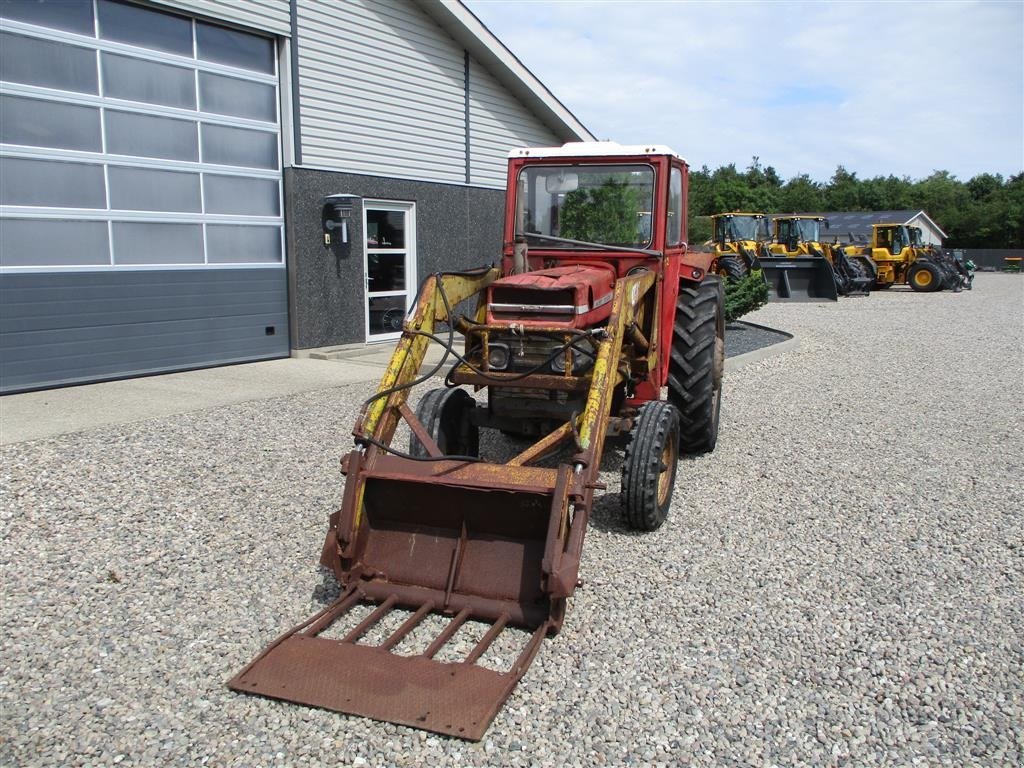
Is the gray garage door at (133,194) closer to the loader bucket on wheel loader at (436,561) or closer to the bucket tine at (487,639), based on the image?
the loader bucket on wheel loader at (436,561)

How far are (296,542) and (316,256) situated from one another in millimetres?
7182

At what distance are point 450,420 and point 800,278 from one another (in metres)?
18.4

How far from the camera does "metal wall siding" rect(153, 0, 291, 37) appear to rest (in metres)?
9.82

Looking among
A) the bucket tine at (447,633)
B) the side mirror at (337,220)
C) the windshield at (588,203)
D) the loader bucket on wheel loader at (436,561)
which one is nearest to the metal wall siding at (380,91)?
the side mirror at (337,220)

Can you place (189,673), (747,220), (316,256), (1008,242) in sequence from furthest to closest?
(1008,242), (747,220), (316,256), (189,673)

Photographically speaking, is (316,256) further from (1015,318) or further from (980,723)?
(1015,318)

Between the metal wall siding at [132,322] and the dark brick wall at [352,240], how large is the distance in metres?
0.30

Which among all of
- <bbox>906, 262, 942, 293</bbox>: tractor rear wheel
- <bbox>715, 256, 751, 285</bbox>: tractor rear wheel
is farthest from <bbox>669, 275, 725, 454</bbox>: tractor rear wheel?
<bbox>906, 262, 942, 293</bbox>: tractor rear wheel

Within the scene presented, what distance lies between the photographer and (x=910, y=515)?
5.56m

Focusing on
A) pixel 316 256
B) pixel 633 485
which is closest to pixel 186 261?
pixel 316 256

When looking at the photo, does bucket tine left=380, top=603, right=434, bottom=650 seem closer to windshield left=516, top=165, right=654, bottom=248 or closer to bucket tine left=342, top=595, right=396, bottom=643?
bucket tine left=342, top=595, right=396, bottom=643

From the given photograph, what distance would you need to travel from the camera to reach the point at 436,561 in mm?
4195

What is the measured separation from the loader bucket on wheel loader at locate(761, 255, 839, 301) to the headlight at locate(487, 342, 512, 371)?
1796cm

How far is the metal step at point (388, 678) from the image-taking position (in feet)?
10.5
